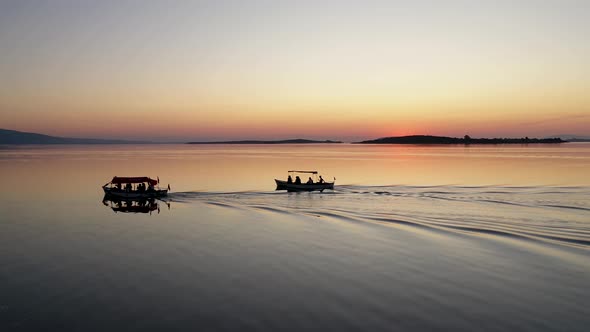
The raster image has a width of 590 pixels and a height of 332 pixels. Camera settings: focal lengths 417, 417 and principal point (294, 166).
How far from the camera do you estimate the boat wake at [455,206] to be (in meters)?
30.9

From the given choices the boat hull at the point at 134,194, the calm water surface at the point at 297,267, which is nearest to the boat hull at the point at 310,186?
the calm water surface at the point at 297,267

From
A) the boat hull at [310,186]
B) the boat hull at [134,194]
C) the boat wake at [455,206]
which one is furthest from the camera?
the boat hull at [310,186]

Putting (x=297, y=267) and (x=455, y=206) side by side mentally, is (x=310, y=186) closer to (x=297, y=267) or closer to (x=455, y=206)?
(x=455, y=206)

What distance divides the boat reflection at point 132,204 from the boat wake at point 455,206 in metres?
A: 3.30

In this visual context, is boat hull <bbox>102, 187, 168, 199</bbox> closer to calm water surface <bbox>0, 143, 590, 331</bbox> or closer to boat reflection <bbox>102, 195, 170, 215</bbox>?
boat reflection <bbox>102, 195, 170, 215</bbox>

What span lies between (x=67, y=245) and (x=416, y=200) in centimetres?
3544

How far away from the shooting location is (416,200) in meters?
47.7

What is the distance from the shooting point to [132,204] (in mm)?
48156

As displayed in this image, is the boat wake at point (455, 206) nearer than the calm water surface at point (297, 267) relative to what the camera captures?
No

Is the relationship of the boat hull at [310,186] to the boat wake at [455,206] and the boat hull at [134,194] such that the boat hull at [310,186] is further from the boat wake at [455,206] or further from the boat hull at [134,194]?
the boat hull at [134,194]

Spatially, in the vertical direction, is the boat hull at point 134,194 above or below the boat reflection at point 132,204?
above

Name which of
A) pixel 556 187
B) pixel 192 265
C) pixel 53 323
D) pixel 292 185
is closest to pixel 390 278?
pixel 192 265

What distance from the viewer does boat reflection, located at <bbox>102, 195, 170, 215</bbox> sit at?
1688 inches

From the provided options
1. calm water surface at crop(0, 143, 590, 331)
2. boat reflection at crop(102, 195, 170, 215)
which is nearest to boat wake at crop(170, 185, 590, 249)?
calm water surface at crop(0, 143, 590, 331)
